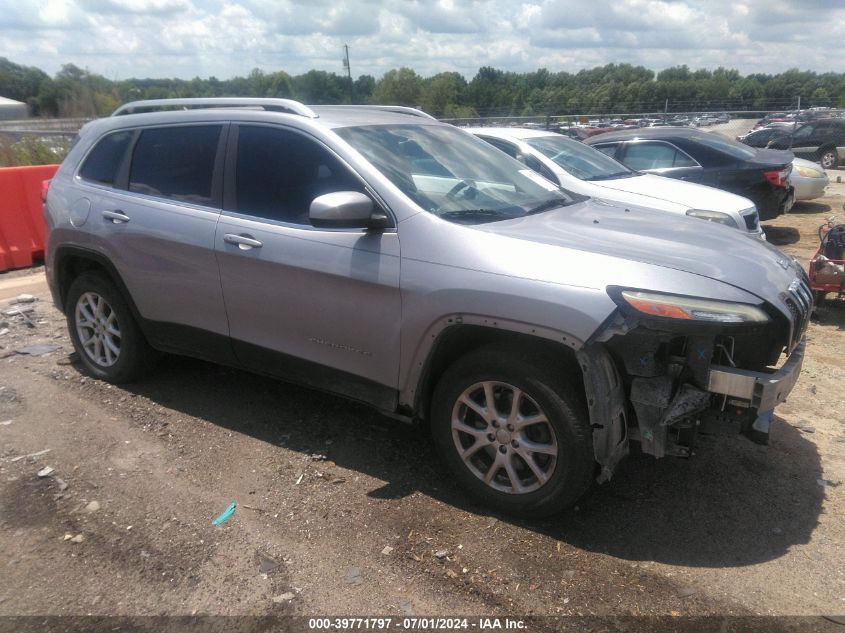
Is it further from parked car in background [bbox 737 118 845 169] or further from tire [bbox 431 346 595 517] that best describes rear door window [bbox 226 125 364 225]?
parked car in background [bbox 737 118 845 169]

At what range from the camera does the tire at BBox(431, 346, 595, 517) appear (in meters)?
2.98

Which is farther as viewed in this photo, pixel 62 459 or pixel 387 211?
pixel 62 459

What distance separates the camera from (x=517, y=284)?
297 centimetres

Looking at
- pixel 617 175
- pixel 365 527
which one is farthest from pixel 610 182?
pixel 365 527

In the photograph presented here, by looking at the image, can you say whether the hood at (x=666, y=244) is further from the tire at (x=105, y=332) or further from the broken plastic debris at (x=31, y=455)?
the broken plastic debris at (x=31, y=455)

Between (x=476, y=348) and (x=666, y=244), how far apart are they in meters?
1.05

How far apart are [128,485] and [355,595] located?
63.0 inches

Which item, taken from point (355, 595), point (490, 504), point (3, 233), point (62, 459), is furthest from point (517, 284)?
point (3, 233)

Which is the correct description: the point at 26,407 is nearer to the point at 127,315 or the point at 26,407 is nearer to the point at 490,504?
the point at 127,315

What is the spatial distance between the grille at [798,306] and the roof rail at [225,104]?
2.65 m

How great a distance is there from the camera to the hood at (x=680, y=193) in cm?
731

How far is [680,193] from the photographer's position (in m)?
7.54

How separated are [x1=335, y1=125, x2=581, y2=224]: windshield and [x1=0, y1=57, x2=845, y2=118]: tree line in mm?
11093

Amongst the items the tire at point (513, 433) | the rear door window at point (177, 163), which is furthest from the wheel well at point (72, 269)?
the tire at point (513, 433)
